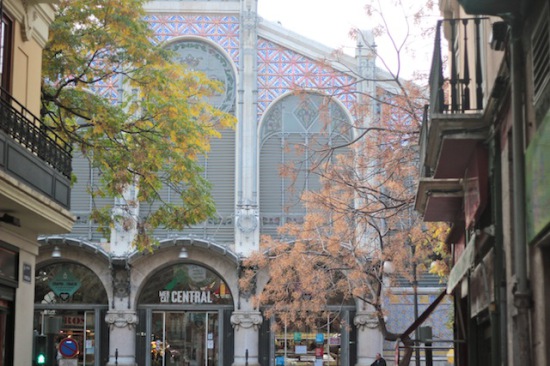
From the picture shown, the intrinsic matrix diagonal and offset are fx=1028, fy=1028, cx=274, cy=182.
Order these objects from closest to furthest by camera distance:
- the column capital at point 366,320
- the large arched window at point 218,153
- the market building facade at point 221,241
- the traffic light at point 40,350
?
the traffic light at point 40,350, the column capital at point 366,320, the market building facade at point 221,241, the large arched window at point 218,153

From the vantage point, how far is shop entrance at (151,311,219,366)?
41094 mm

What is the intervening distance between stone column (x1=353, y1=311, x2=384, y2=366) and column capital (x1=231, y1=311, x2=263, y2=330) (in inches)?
151

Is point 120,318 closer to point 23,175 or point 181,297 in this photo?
point 181,297

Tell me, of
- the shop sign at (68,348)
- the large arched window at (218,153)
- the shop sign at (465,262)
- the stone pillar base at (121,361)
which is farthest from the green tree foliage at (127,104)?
the stone pillar base at (121,361)

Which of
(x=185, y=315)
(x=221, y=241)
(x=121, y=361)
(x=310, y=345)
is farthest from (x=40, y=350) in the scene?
(x=310, y=345)

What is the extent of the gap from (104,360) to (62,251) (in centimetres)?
458

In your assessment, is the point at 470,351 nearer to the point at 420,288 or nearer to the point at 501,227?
the point at 501,227

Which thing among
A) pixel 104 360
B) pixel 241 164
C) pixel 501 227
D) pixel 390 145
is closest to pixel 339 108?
pixel 241 164

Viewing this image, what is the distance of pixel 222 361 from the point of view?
4028cm

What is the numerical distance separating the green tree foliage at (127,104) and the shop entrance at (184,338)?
656 inches

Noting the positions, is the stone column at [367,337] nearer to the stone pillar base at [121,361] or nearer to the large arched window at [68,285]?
the stone pillar base at [121,361]

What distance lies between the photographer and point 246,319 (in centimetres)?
3962

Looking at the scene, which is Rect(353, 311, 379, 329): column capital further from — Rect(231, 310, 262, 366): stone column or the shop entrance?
the shop entrance

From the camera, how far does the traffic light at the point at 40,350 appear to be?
63.2 ft
